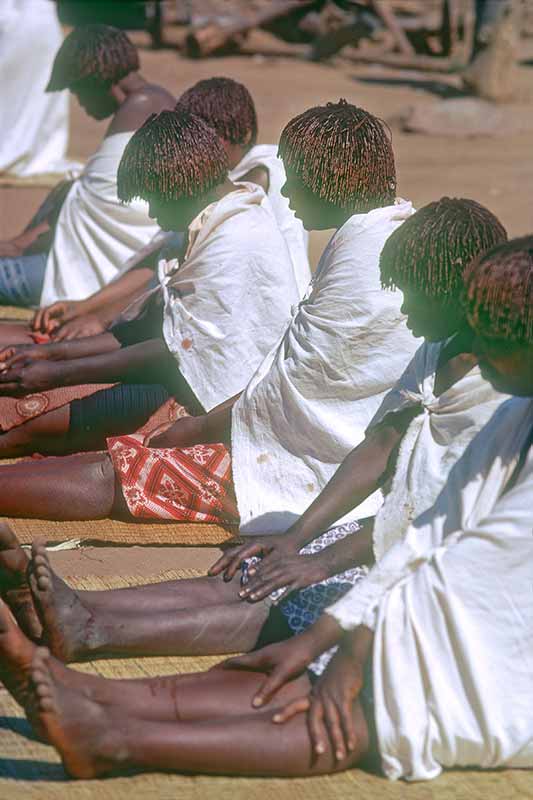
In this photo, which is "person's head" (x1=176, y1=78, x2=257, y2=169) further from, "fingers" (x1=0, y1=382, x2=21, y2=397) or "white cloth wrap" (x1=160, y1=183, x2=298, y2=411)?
"fingers" (x1=0, y1=382, x2=21, y2=397)

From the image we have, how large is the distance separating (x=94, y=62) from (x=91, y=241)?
2.55ft

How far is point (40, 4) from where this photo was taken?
950 cm

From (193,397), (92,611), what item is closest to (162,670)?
(92,611)

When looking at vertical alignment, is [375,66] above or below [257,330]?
below

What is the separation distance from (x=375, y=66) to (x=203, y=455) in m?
12.7

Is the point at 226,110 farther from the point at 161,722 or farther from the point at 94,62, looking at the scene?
the point at 161,722

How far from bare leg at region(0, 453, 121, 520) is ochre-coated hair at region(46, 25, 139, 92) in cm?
221

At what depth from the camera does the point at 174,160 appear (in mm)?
4098

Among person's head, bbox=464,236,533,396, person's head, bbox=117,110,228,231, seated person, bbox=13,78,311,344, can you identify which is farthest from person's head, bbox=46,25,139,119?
person's head, bbox=464,236,533,396

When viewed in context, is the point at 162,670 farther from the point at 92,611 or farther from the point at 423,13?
the point at 423,13

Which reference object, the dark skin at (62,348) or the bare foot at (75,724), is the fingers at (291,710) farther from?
the dark skin at (62,348)

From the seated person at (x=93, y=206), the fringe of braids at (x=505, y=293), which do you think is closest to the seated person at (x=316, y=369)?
the fringe of braids at (x=505, y=293)

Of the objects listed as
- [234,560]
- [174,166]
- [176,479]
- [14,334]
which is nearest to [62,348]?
[14,334]

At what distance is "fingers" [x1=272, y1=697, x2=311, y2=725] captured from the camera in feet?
8.68
